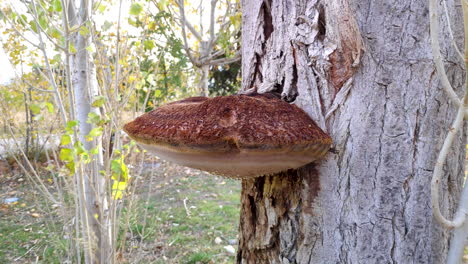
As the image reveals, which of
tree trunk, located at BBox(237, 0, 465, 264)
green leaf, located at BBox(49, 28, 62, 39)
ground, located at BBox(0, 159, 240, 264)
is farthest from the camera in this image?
ground, located at BBox(0, 159, 240, 264)

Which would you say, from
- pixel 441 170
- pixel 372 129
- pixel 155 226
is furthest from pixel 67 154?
pixel 155 226

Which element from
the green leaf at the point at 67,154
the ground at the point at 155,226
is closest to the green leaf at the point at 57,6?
the green leaf at the point at 67,154

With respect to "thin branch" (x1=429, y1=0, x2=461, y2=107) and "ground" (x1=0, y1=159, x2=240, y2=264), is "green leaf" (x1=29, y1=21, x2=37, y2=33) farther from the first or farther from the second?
"thin branch" (x1=429, y1=0, x2=461, y2=107)

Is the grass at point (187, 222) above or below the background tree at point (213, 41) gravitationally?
below

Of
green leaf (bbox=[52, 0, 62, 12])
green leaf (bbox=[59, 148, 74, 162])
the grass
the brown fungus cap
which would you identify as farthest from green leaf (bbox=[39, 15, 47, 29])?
the brown fungus cap

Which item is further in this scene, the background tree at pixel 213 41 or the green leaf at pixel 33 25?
the background tree at pixel 213 41

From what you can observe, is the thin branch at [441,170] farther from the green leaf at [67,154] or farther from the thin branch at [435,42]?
the green leaf at [67,154]
